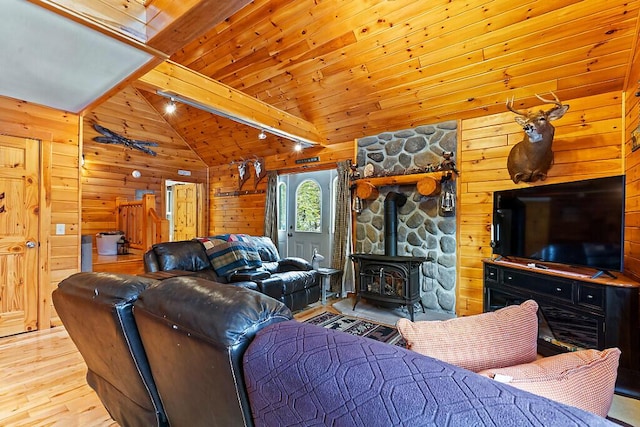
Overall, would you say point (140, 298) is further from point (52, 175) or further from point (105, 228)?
point (105, 228)

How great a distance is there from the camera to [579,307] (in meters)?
2.44

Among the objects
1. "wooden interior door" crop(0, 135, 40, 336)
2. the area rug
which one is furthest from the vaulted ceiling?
the area rug

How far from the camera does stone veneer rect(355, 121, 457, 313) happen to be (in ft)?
13.3

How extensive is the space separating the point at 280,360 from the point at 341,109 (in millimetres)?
4234

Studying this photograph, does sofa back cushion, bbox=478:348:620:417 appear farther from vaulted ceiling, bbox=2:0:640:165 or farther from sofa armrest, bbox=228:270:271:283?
sofa armrest, bbox=228:270:271:283

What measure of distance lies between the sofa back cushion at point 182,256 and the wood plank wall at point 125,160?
352 cm

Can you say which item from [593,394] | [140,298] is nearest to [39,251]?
[140,298]

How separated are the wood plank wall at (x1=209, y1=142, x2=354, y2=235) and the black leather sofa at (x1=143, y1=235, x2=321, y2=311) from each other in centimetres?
190

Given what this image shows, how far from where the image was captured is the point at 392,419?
1.66 ft

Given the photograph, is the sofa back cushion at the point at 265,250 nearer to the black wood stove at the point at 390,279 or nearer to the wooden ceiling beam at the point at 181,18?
the black wood stove at the point at 390,279

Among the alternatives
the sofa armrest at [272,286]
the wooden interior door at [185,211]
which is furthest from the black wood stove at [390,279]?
the wooden interior door at [185,211]

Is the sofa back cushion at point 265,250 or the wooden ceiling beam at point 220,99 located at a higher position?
the wooden ceiling beam at point 220,99

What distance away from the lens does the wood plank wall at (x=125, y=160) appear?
19.0 ft

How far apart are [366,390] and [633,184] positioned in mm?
3319
